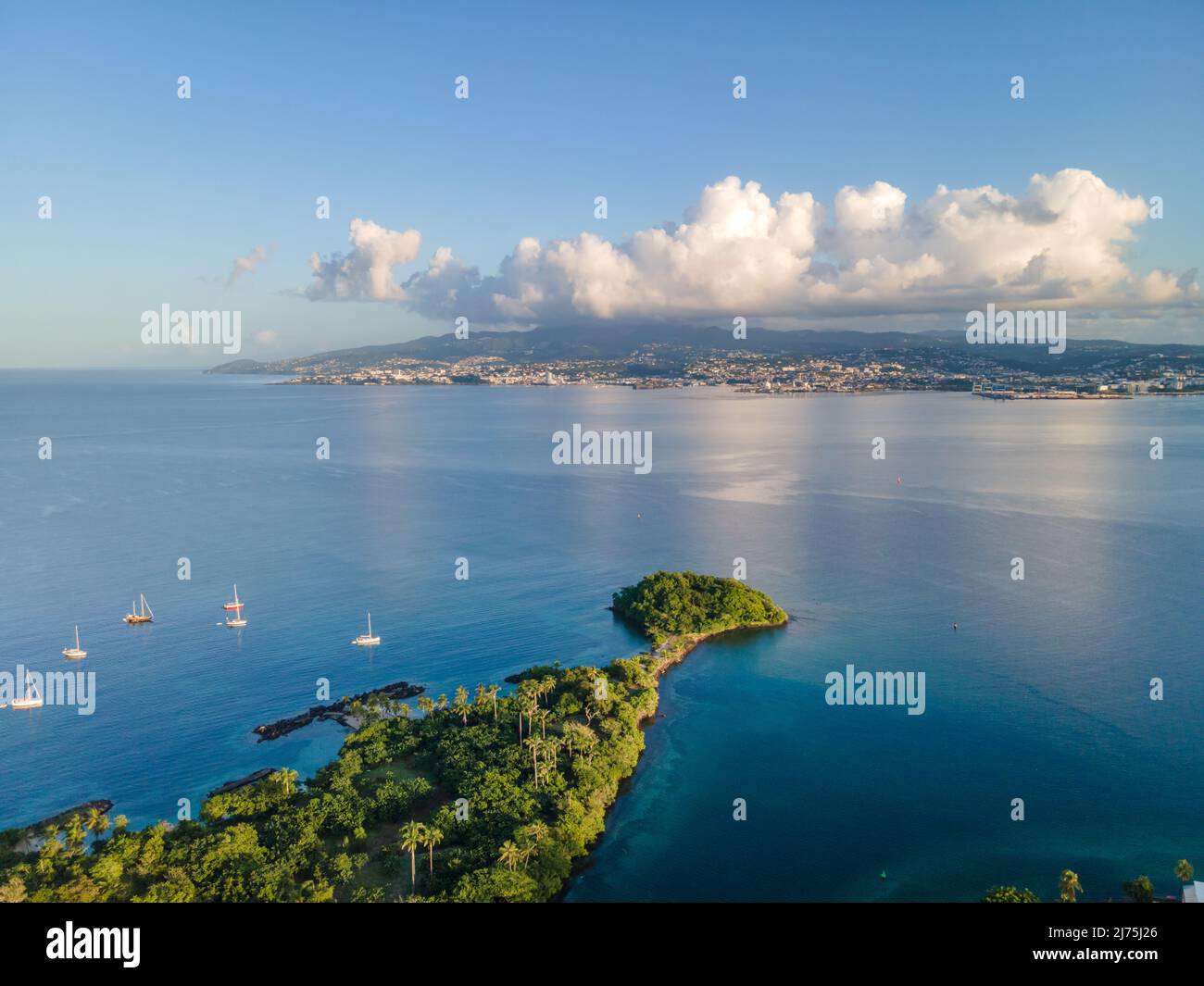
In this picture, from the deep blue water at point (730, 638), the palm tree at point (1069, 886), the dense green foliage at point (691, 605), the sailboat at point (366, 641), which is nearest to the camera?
the palm tree at point (1069, 886)

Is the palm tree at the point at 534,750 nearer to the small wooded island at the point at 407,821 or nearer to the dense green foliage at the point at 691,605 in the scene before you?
the small wooded island at the point at 407,821

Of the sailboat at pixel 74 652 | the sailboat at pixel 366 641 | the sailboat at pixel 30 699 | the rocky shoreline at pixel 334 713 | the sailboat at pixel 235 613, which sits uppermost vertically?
the sailboat at pixel 235 613

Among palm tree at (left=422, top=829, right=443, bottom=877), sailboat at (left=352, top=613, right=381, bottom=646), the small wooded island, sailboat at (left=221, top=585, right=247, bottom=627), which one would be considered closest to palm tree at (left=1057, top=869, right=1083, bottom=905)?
the small wooded island

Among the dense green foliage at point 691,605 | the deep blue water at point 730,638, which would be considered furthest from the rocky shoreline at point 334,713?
the dense green foliage at point 691,605

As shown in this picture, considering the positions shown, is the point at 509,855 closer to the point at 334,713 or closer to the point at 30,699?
the point at 334,713

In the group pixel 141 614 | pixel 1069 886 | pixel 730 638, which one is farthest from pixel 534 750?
pixel 141 614
